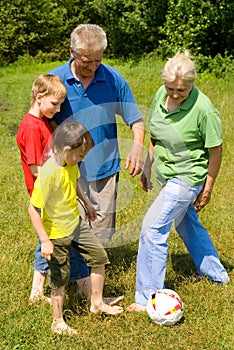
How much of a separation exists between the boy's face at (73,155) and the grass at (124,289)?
1231 millimetres

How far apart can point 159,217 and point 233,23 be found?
42.6 ft

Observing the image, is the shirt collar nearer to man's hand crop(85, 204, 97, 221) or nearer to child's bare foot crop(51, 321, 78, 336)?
Result: man's hand crop(85, 204, 97, 221)

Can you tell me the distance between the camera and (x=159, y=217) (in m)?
4.53

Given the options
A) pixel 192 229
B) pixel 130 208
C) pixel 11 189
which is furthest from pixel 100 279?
pixel 11 189

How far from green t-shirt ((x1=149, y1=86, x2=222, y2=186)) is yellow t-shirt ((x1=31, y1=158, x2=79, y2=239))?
30.8 inches

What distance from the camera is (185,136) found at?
175 inches

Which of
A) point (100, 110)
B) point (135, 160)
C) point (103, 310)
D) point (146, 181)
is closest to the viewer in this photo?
point (103, 310)

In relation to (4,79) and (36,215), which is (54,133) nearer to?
(36,215)

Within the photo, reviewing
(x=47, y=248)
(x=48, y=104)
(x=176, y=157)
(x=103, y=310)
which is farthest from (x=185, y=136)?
(x=103, y=310)

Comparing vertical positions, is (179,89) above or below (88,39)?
below

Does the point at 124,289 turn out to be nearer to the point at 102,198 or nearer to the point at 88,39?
the point at 102,198

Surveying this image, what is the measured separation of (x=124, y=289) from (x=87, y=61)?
1909 mm

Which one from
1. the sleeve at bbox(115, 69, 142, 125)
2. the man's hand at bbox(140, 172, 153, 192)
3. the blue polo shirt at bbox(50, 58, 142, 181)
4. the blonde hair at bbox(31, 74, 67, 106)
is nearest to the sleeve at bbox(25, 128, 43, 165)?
the blonde hair at bbox(31, 74, 67, 106)

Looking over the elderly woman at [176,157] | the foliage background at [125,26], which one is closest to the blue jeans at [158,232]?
the elderly woman at [176,157]
